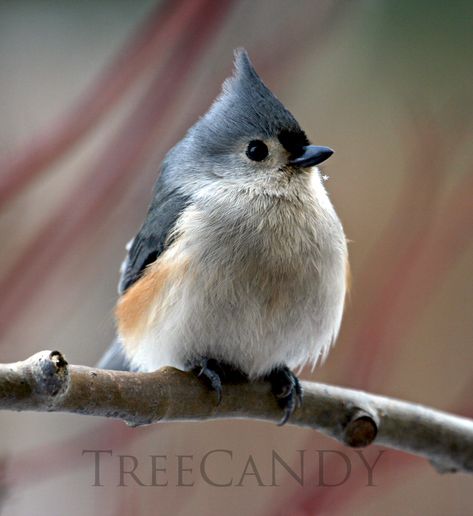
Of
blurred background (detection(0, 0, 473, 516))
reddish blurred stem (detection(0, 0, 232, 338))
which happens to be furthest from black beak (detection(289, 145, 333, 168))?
reddish blurred stem (detection(0, 0, 232, 338))

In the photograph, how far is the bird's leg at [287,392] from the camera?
1.16 m

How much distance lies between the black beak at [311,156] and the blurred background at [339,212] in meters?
0.13

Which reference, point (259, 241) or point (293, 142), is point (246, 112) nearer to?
point (293, 142)

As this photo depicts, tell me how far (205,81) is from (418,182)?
44 centimetres

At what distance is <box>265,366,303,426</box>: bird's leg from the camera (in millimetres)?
1161

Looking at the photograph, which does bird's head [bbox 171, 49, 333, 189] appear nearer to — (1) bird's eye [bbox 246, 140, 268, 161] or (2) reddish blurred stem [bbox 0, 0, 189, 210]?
(1) bird's eye [bbox 246, 140, 268, 161]

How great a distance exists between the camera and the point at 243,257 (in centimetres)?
111

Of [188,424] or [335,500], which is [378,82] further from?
[335,500]

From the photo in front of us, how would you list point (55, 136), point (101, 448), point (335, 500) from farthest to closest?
1. point (101, 448)
2. point (335, 500)
3. point (55, 136)

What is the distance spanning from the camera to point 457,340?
1769mm

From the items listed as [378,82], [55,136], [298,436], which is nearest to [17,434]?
[298,436]

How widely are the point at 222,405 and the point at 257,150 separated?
37 centimetres

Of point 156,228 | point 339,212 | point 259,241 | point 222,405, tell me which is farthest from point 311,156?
point 339,212

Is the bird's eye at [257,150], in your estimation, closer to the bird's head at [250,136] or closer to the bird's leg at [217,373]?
the bird's head at [250,136]
